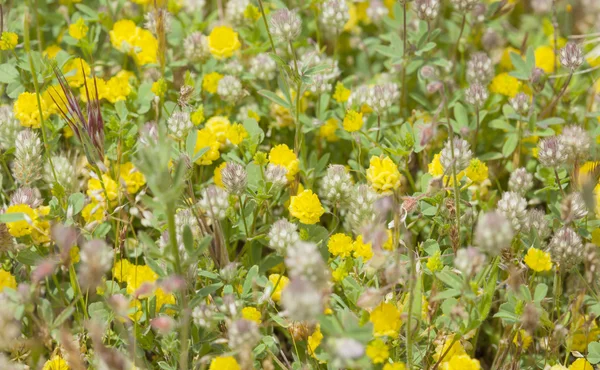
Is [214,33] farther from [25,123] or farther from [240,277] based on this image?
[240,277]

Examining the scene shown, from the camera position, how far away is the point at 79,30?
106 inches

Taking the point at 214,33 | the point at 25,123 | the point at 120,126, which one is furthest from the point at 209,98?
the point at 25,123

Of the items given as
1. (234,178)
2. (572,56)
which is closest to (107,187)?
(234,178)

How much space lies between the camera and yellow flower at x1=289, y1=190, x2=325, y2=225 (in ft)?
7.07

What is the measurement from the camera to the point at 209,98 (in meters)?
2.86

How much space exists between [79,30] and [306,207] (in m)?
1.15

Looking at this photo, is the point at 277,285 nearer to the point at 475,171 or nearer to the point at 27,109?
the point at 475,171

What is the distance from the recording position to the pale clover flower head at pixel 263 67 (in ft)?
9.04

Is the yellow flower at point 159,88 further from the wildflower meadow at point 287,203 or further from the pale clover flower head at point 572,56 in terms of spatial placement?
the pale clover flower head at point 572,56

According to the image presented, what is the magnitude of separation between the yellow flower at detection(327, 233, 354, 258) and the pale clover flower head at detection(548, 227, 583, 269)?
550 millimetres

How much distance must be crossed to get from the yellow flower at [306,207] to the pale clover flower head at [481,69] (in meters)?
0.86

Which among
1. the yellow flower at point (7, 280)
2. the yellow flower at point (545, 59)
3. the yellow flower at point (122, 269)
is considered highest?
the yellow flower at point (545, 59)

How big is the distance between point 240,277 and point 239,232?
0.85 feet

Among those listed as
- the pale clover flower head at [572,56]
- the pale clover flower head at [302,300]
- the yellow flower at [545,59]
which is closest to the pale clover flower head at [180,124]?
the pale clover flower head at [302,300]
